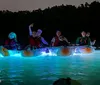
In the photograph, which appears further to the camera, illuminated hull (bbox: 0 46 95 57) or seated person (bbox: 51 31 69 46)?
seated person (bbox: 51 31 69 46)

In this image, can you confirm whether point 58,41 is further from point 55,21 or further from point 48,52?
point 55,21

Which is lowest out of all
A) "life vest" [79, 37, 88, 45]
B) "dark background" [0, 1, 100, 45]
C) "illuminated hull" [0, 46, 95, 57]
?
"illuminated hull" [0, 46, 95, 57]

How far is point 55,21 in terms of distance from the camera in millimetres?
27250

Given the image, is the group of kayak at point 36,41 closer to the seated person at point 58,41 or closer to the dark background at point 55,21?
the seated person at point 58,41

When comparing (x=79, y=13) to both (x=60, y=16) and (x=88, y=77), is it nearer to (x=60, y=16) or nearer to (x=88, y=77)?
(x=60, y=16)

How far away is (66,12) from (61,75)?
2031cm

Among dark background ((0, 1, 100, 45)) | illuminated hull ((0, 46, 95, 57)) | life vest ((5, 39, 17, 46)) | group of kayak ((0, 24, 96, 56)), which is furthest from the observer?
dark background ((0, 1, 100, 45))

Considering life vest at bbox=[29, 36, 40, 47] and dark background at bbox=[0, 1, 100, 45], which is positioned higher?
dark background at bbox=[0, 1, 100, 45]

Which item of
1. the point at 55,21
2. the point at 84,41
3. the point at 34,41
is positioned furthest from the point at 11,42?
the point at 55,21

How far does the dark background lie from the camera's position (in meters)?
24.6

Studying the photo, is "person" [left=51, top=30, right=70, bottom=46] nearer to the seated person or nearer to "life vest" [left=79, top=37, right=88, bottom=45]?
the seated person

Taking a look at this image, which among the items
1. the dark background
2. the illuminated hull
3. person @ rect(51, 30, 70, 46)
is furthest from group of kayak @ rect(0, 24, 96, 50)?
the dark background

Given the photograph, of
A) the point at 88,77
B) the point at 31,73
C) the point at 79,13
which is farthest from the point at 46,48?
the point at 79,13

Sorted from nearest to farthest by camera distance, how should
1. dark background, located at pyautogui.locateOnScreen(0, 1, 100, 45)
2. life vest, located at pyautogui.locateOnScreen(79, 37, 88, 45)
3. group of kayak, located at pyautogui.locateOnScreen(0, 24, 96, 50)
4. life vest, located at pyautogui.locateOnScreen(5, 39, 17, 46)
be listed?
group of kayak, located at pyautogui.locateOnScreen(0, 24, 96, 50), life vest, located at pyautogui.locateOnScreen(5, 39, 17, 46), life vest, located at pyautogui.locateOnScreen(79, 37, 88, 45), dark background, located at pyautogui.locateOnScreen(0, 1, 100, 45)
